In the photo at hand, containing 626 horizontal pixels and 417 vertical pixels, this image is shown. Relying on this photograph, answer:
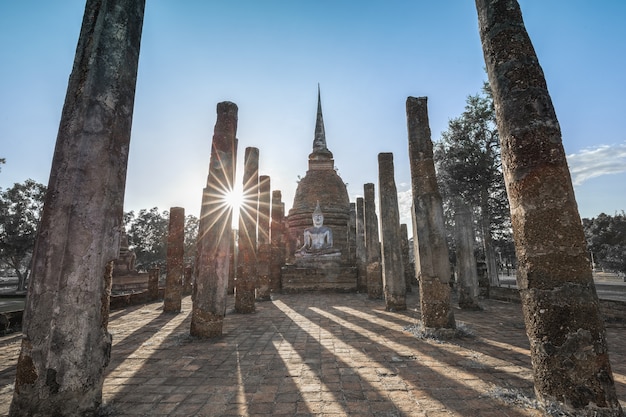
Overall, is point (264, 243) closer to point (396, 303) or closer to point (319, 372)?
point (396, 303)

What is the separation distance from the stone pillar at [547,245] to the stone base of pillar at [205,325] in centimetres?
481

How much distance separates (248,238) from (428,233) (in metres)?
5.63

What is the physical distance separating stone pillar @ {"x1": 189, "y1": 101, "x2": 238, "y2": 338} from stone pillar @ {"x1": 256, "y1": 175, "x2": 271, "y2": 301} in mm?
4504

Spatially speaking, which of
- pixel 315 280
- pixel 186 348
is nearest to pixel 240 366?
pixel 186 348

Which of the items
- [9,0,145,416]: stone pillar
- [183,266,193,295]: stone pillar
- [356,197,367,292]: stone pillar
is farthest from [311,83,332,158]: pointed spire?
[9,0,145,416]: stone pillar

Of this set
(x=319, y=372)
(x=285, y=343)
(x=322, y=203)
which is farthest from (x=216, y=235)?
(x=322, y=203)

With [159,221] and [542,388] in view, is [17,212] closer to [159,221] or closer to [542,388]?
[159,221]

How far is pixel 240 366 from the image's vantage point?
4148 millimetres

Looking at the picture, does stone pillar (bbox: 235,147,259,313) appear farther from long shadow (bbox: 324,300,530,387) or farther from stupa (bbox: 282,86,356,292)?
stupa (bbox: 282,86,356,292)

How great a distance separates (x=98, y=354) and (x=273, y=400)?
62.0 inches

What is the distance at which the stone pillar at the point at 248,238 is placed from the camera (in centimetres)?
Answer: 873

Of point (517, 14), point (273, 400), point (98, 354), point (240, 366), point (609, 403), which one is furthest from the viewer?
point (240, 366)

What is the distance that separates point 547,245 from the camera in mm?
2775

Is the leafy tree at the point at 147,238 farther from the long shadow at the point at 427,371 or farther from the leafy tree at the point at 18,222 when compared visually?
the long shadow at the point at 427,371
